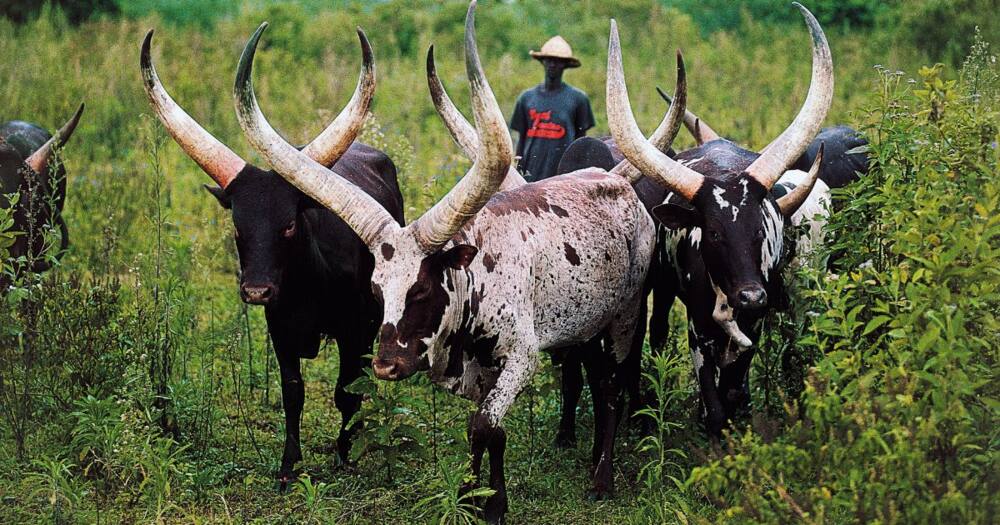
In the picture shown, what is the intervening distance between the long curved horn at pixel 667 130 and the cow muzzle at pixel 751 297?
3.32 feet

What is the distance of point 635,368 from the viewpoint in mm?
6359

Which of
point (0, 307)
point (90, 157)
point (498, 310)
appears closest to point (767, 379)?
point (498, 310)

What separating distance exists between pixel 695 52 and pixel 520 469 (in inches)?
458

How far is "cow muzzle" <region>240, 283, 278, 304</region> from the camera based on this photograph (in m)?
5.23

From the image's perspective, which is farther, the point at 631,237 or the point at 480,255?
the point at 631,237

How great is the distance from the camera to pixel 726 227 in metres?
5.35

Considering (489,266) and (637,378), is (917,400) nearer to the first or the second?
(489,266)

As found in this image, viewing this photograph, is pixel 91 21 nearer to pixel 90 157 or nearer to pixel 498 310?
pixel 90 157

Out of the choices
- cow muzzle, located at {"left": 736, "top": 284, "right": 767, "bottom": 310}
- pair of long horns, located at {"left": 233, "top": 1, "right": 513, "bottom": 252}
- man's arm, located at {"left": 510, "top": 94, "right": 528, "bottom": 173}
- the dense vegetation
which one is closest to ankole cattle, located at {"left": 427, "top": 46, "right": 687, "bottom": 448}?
the dense vegetation

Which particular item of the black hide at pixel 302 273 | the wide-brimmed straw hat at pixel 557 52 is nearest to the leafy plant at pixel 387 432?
the black hide at pixel 302 273

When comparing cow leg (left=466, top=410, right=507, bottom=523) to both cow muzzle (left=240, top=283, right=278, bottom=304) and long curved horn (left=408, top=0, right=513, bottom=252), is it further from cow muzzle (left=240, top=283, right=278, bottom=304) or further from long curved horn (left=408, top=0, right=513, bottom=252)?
cow muzzle (left=240, top=283, right=278, bottom=304)

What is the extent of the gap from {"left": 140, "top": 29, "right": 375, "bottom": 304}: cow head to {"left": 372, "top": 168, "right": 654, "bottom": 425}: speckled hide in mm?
752

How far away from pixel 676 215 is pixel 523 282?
92 centimetres

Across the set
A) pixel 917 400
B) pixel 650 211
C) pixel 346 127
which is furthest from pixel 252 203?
pixel 917 400
